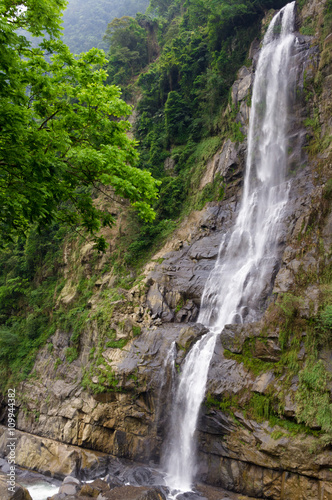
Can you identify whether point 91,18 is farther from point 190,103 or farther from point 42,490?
point 42,490

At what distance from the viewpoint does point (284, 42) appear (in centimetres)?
1931

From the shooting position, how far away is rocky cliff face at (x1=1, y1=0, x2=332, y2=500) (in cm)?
937

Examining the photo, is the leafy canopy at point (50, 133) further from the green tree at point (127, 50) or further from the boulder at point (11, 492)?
the green tree at point (127, 50)

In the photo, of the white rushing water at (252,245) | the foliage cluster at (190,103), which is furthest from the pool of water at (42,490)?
the foliage cluster at (190,103)

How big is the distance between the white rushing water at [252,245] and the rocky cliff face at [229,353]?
1.54 ft

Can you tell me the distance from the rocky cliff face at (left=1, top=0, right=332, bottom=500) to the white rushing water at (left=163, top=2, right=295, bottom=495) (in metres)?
0.47

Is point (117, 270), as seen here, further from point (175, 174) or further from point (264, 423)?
point (264, 423)

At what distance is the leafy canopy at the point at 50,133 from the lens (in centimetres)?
428

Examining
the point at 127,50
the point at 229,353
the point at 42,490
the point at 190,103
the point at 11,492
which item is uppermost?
the point at 127,50

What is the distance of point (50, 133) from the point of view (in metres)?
5.04

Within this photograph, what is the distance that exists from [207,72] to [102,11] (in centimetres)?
6721

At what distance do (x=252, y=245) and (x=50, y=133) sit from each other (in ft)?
40.0

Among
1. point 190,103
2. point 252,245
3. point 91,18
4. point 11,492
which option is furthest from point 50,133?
point 91,18

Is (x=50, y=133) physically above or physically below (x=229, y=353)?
above
